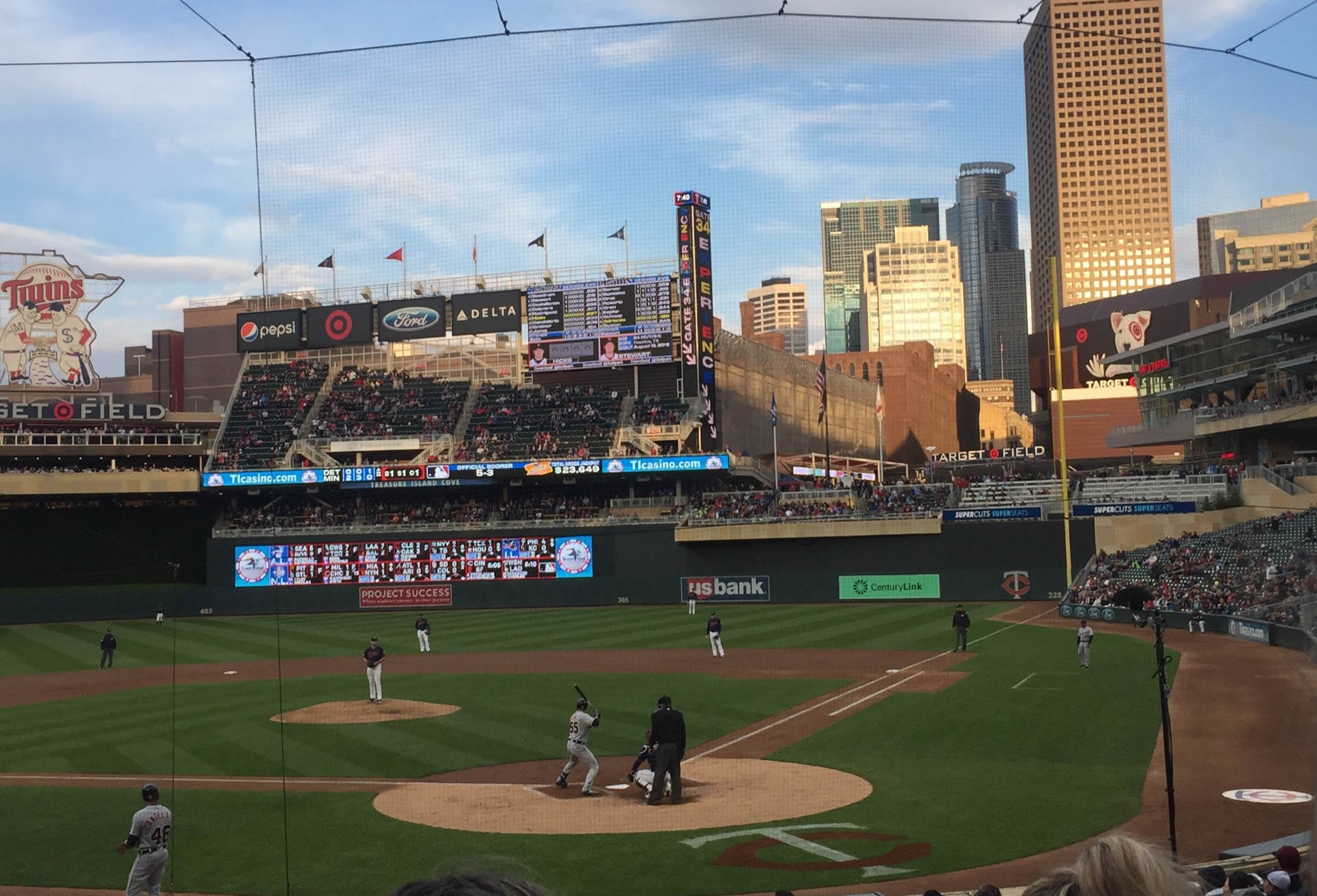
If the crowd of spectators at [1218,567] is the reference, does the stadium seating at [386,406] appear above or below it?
above

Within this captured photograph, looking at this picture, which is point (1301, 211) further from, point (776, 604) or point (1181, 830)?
point (1181, 830)

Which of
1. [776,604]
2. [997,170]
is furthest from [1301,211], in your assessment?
[997,170]

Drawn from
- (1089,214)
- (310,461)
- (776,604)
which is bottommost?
(776,604)

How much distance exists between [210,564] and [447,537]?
12.1 m

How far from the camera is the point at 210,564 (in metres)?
57.7

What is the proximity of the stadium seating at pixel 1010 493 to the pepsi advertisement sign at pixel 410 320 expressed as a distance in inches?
1221

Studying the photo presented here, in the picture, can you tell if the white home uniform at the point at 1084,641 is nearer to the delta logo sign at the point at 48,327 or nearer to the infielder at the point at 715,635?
the infielder at the point at 715,635

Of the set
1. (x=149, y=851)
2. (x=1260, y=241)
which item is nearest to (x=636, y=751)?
(x=149, y=851)

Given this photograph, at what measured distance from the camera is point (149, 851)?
468 inches

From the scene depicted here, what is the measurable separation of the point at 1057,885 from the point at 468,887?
52.7 inches

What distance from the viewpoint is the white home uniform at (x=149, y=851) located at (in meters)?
11.9

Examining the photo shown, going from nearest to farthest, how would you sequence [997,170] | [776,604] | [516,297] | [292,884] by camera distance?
[292,884] → [997,170] → [776,604] → [516,297]

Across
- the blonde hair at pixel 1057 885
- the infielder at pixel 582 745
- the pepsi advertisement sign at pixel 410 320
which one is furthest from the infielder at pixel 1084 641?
the pepsi advertisement sign at pixel 410 320

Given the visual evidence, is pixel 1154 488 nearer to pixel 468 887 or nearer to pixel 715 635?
pixel 715 635
